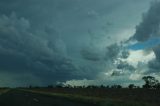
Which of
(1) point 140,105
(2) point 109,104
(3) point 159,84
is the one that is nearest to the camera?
(1) point 140,105

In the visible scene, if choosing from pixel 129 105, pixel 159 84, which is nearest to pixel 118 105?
pixel 129 105

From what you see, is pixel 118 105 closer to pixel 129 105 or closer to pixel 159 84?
pixel 129 105

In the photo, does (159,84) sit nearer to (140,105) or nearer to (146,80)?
(146,80)

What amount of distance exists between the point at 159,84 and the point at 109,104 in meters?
108

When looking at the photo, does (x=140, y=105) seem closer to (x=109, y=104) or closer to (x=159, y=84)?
(x=109, y=104)

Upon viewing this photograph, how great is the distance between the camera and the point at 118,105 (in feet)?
110

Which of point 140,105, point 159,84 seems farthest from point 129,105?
point 159,84

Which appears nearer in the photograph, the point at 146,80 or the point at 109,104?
the point at 109,104

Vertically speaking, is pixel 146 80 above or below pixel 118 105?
above

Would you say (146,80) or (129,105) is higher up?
(146,80)

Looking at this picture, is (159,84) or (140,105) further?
(159,84)

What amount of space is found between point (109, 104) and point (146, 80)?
11127 cm

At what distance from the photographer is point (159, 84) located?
140m

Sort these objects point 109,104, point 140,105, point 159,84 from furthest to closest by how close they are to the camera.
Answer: point 159,84 → point 109,104 → point 140,105
